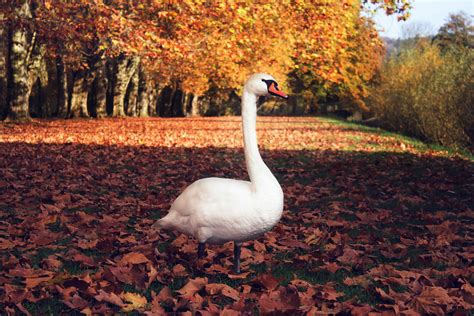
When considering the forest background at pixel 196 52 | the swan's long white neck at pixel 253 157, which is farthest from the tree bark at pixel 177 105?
the swan's long white neck at pixel 253 157

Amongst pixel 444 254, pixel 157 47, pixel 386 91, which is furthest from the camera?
pixel 386 91

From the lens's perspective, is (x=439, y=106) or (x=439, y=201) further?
(x=439, y=106)

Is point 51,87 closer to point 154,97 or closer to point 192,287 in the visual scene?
point 154,97

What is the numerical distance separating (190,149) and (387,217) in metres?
10.6

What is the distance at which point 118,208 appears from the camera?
813 cm

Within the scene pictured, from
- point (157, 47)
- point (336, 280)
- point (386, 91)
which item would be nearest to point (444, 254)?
point (336, 280)

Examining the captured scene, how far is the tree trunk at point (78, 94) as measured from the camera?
33.8 m

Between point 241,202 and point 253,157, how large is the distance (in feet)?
1.46

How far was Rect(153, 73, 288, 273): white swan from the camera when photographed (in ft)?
15.2

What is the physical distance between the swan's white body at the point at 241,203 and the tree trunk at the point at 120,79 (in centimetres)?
3387

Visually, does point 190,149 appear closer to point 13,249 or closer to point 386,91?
point 13,249

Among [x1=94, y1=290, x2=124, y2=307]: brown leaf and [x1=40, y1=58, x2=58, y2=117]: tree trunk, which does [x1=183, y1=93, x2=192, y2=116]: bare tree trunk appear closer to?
[x1=40, y1=58, x2=58, y2=117]: tree trunk

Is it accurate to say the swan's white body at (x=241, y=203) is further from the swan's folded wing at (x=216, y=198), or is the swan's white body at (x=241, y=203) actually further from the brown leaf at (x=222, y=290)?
the brown leaf at (x=222, y=290)

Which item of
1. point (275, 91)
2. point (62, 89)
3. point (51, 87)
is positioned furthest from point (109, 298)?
point (51, 87)
